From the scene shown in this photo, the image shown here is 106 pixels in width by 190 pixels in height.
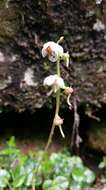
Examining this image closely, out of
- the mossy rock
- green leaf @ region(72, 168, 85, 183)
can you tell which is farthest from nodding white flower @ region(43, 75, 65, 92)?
the mossy rock

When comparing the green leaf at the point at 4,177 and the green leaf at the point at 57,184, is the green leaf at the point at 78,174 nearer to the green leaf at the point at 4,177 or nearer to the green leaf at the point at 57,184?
the green leaf at the point at 57,184

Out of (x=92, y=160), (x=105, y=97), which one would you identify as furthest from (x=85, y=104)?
(x=92, y=160)

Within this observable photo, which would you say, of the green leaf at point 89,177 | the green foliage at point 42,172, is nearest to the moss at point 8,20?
the green foliage at point 42,172

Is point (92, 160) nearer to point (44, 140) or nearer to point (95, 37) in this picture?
point (44, 140)

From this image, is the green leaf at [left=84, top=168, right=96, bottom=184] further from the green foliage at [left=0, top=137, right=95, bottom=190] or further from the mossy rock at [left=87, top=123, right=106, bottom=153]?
the mossy rock at [left=87, top=123, right=106, bottom=153]

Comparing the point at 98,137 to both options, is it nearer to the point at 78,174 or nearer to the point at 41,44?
the point at 78,174

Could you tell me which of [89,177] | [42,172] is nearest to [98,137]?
[89,177]
